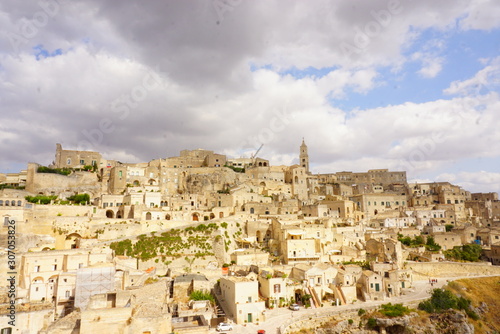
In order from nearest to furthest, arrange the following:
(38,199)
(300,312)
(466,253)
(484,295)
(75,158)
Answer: (300,312) → (484,295) → (38,199) → (466,253) → (75,158)

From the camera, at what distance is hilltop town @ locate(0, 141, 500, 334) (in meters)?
25.1

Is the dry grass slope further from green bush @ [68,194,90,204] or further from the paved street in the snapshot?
green bush @ [68,194,90,204]

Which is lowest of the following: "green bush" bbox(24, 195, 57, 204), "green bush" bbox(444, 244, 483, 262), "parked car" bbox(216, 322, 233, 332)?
"parked car" bbox(216, 322, 233, 332)

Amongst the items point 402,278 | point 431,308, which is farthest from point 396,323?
point 402,278

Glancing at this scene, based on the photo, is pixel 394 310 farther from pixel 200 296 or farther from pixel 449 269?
pixel 200 296

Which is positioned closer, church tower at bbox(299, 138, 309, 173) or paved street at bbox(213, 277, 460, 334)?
paved street at bbox(213, 277, 460, 334)

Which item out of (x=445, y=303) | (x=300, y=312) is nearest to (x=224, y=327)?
(x=300, y=312)

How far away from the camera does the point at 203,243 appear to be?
3997cm

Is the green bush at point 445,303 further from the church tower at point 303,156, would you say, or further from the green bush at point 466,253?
Result: the church tower at point 303,156

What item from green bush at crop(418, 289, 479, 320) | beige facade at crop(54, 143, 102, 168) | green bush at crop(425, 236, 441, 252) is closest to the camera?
green bush at crop(418, 289, 479, 320)

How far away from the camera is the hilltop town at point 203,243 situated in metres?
25.1

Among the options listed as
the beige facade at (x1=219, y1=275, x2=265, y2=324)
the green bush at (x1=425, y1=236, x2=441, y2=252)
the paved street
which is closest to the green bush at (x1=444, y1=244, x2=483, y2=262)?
the green bush at (x1=425, y1=236, x2=441, y2=252)

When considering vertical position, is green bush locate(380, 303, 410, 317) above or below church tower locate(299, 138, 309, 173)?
below

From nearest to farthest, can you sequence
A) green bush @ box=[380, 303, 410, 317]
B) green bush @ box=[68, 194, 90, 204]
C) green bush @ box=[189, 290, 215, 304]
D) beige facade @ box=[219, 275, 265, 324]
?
beige facade @ box=[219, 275, 265, 324]
green bush @ box=[189, 290, 215, 304]
green bush @ box=[380, 303, 410, 317]
green bush @ box=[68, 194, 90, 204]
